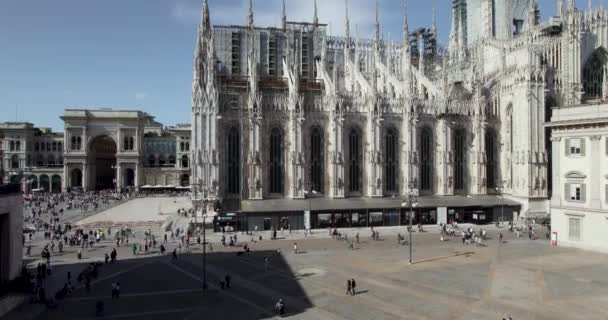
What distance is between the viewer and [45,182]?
419 ft

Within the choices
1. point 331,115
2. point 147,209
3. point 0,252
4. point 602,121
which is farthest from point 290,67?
point 0,252

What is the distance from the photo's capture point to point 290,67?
240 ft

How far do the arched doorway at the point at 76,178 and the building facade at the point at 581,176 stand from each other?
11431cm

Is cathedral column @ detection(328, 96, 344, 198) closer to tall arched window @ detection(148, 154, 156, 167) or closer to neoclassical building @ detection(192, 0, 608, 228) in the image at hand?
neoclassical building @ detection(192, 0, 608, 228)

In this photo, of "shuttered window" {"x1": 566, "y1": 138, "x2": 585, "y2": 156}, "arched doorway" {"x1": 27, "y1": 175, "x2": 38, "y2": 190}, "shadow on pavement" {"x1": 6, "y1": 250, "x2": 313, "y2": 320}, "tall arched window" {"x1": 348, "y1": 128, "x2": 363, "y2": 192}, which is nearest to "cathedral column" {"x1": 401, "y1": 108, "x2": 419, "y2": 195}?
"tall arched window" {"x1": 348, "y1": 128, "x2": 363, "y2": 192}

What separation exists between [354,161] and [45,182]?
98.4 m

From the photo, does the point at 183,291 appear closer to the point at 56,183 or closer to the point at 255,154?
the point at 255,154

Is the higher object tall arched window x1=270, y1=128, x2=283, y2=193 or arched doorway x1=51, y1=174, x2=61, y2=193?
tall arched window x1=270, y1=128, x2=283, y2=193

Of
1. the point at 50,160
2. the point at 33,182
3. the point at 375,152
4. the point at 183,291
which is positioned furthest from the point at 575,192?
the point at 50,160

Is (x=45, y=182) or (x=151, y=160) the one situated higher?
(x=151, y=160)

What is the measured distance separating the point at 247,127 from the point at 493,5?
191 ft

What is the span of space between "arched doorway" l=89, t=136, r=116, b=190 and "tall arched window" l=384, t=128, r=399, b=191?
8926 cm

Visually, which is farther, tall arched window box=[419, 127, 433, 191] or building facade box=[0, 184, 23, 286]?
tall arched window box=[419, 127, 433, 191]

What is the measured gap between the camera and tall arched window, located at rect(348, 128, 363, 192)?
6862cm
